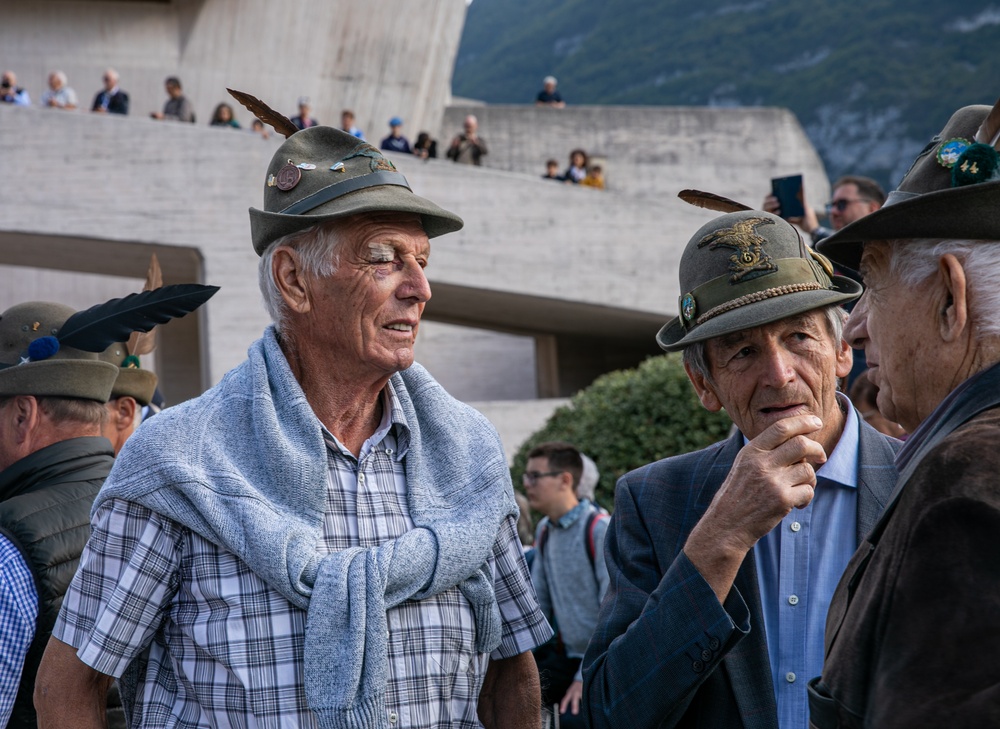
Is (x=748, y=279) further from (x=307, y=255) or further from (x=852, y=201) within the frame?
(x=852, y=201)

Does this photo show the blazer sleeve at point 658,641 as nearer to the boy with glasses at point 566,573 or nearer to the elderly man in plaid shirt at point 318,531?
the elderly man in plaid shirt at point 318,531

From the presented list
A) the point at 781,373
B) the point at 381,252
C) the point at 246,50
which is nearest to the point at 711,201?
the point at 781,373

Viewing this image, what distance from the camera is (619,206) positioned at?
18312 mm

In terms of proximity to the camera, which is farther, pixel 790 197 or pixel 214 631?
pixel 790 197

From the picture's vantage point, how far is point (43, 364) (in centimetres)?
339

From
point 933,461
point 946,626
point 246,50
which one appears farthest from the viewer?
point 246,50

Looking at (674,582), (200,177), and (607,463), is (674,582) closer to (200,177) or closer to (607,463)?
(607,463)

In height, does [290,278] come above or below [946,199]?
above

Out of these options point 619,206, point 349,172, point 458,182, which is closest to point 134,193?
point 458,182

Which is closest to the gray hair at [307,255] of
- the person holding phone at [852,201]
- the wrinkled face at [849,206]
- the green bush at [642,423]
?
the person holding phone at [852,201]

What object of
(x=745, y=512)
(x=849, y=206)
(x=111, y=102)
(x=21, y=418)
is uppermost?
(x=111, y=102)

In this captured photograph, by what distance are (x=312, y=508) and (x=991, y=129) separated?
5.24ft

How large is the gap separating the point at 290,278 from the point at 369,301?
220 mm

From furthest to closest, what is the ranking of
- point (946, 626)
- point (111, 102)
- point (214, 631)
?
point (111, 102)
point (214, 631)
point (946, 626)
